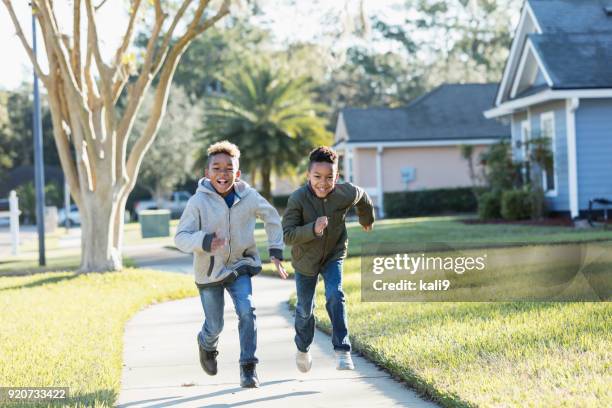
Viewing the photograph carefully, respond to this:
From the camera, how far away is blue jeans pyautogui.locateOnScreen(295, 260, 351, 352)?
7.09m

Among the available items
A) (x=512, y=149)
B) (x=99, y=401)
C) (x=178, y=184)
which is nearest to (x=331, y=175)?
(x=99, y=401)

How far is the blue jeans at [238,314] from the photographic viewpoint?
22.1 ft

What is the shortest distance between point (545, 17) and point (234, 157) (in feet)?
61.0

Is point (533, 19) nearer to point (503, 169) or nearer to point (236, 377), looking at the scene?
point (503, 169)

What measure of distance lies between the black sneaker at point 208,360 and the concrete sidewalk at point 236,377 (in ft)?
0.36

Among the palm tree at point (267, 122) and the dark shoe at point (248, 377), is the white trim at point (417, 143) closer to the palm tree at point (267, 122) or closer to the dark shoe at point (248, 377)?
the palm tree at point (267, 122)

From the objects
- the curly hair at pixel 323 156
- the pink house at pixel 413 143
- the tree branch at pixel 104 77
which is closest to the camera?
the curly hair at pixel 323 156

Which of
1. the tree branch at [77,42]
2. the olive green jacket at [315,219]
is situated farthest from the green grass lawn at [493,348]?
the tree branch at [77,42]

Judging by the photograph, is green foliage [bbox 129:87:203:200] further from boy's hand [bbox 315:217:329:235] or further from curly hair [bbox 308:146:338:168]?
boy's hand [bbox 315:217:329:235]

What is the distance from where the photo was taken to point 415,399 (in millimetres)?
6223

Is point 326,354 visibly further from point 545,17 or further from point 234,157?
point 545,17

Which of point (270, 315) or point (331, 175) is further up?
point (331, 175)

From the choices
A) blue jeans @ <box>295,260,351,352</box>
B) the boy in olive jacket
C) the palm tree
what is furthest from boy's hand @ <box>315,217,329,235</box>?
the palm tree

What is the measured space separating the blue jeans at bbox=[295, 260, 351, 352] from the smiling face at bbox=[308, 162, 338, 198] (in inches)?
22.2
